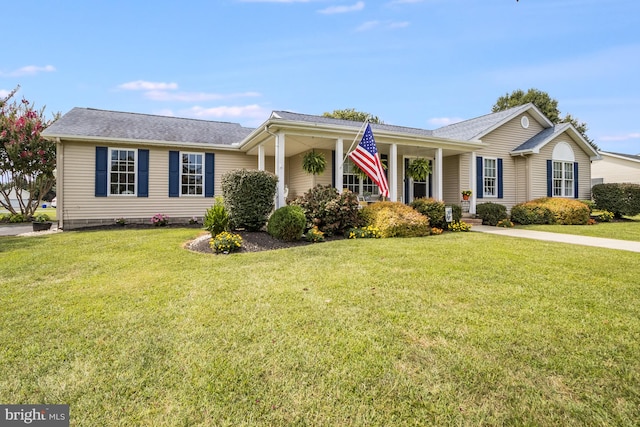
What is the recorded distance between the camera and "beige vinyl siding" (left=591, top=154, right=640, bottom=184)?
21.7m

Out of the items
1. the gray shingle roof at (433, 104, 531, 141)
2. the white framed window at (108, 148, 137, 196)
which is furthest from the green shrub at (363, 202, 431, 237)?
the white framed window at (108, 148, 137, 196)

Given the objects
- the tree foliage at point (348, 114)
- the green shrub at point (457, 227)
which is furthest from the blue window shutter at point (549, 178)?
the tree foliage at point (348, 114)

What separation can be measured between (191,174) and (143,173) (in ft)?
5.40

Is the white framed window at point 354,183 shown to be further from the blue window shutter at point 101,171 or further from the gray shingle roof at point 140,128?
the blue window shutter at point 101,171

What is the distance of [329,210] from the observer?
27.2 feet

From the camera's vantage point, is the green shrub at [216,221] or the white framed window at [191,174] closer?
the green shrub at [216,221]

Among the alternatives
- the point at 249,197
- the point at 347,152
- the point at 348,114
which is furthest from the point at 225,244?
the point at 348,114

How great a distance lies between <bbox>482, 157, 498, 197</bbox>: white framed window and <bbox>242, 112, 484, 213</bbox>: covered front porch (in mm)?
995

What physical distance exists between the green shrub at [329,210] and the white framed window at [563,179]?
12.0 meters

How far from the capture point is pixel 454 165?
45.2ft

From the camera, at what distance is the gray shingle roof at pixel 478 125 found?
44.4ft

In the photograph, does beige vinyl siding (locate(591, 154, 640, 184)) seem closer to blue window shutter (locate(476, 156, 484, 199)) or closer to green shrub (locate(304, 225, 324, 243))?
blue window shutter (locate(476, 156, 484, 199))

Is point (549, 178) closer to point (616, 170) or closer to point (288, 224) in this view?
point (288, 224)

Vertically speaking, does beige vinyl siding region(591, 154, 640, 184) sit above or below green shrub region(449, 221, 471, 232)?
above
